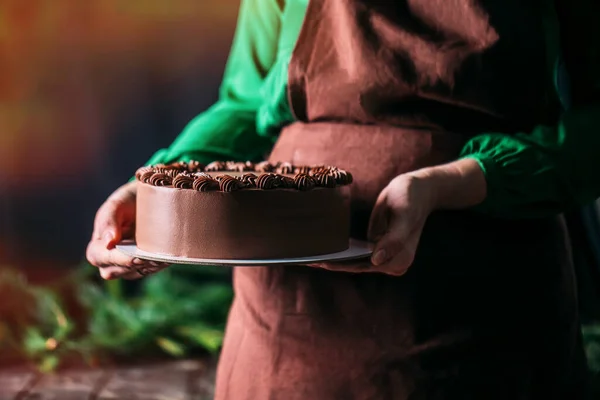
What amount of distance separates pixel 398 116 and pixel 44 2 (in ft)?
6.57

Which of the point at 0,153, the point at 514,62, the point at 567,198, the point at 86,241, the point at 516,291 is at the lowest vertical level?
the point at 86,241

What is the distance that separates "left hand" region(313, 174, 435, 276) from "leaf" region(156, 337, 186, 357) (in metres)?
1.63

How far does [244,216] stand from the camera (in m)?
0.74

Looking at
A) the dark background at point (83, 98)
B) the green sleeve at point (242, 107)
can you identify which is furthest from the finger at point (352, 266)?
the dark background at point (83, 98)

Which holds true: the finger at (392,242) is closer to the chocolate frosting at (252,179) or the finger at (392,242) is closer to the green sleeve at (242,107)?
the chocolate frosting at (252,179)

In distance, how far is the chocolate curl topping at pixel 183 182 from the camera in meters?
0.76

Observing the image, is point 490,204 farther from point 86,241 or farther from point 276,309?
point 86,241

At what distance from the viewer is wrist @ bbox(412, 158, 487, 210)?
0.80 meters

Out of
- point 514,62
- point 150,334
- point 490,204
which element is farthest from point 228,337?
point 150,334

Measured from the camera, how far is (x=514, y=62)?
33.5 inches

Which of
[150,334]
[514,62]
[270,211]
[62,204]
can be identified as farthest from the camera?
[62,204]

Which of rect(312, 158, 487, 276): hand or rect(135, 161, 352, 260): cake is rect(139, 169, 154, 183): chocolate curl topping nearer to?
rect(135, 161, 352, 260): cake

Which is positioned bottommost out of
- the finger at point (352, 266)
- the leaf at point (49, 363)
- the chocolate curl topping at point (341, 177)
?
the leaf at point (49, 363)

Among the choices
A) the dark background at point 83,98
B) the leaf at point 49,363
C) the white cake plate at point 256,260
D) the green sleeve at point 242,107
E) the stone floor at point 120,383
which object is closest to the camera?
the white cake plate at point 256,260
